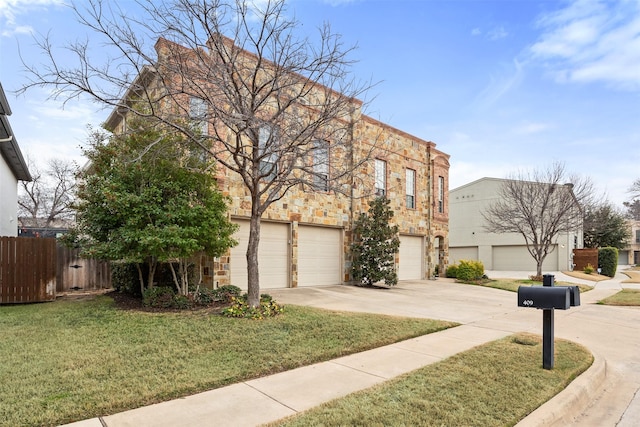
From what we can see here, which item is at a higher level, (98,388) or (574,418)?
(98,388)

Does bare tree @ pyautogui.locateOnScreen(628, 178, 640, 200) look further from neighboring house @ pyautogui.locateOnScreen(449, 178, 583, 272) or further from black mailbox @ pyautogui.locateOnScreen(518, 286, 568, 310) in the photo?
black mailbox @ pyautogui.locateOnScreen(518, 286, 568, 310)

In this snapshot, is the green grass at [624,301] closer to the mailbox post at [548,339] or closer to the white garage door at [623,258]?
the mailbox post at [548,339]

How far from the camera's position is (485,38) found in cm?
1117

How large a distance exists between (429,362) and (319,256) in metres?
9.36

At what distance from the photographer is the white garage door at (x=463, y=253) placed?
111ft

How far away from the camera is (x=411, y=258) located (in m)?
18.9

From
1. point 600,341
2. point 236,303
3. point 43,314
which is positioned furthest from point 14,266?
point 600,341

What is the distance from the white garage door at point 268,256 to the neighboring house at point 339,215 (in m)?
0.03

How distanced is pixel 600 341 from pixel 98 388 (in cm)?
829

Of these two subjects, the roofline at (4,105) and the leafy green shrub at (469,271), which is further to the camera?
the leafy green shrub at (469,271)

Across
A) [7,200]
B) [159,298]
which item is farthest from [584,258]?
[7,200]

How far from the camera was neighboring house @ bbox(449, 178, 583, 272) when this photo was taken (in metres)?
30.0

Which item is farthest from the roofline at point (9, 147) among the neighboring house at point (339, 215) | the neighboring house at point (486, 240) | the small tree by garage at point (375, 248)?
the neighboring house at point (486, 240)

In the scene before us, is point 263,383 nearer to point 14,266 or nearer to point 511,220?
point 14,266
